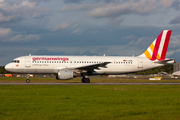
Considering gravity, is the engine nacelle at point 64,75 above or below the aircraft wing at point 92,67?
below

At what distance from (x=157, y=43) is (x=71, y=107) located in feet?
103

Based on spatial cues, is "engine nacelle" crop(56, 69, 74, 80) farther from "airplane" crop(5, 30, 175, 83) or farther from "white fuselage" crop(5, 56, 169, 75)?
"white fuselage" crop(5, 56, 169, 75)

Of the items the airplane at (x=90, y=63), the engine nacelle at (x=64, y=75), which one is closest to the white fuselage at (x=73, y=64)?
the airplane at (x=90, y=63)

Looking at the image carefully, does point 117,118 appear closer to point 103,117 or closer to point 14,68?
point 103,117

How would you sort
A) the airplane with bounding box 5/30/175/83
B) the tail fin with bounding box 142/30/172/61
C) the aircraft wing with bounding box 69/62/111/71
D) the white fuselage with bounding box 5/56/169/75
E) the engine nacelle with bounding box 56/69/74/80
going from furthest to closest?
the tail fin with bounding box 142/30/172/61 → the white fuselage with bounding box 5/56/169/75 → the airplane with bounding box 5/30/175/83 → the aircraft wing with bounding box 69/62/111/71 → the engine nacelle with bounding box 56/69/74/80

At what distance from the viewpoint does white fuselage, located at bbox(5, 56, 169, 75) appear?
3512 centimetres

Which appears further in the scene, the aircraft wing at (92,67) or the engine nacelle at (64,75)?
the aircraft wing at (92,67)

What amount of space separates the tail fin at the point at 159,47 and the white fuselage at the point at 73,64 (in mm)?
1374

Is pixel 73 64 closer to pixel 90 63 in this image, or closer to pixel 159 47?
pixel 90 63

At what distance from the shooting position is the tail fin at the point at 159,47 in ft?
131

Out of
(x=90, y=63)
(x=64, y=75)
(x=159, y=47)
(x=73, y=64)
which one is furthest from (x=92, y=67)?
(x=159, y=47)

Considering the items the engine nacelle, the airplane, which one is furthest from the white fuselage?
the engine nacelle

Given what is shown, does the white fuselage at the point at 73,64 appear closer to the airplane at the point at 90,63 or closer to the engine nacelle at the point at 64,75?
the airplane at the point at 90,63

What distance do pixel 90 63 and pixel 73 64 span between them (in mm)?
2793
